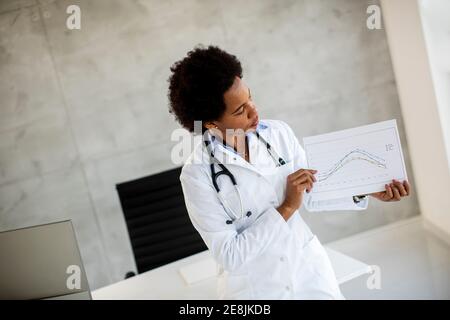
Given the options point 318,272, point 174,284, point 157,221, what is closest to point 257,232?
point 318,272

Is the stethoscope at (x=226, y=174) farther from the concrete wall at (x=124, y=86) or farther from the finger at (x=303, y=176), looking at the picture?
the concrete wall at (x=124, y=86)

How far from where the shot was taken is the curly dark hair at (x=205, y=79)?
109cm

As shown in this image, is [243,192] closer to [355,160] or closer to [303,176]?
[303,176]

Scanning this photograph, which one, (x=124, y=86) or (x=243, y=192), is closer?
(x=243, y=192)

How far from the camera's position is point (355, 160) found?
1.02 meters

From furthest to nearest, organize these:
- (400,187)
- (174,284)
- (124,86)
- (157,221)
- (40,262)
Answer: (124,86) < (157,221) < (174,284) < (40,262) < (400,187)

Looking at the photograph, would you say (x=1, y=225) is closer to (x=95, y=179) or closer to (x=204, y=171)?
(x=95, y=179)

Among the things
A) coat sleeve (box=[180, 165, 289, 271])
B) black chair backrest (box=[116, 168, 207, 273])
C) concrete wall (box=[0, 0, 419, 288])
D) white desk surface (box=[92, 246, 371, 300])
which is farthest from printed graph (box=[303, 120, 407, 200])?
concrete wall (box=[0, 0, 419, 288])

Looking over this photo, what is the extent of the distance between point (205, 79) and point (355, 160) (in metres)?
0.41

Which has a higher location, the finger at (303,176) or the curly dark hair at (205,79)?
the curly dark hair at (205,79)

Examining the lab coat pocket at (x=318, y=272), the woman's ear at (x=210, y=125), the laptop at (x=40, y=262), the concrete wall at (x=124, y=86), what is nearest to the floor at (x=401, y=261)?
the lab coat pocket at (x=318, y=272)

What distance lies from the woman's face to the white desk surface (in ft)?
2.18

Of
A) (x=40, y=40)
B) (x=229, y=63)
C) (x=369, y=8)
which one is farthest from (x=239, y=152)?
(x=369, y=8)

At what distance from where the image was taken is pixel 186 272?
1828 millimetres
